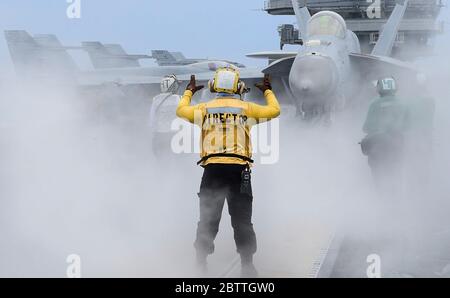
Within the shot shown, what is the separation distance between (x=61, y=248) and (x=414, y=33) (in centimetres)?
4692

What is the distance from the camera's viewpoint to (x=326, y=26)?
496 inches

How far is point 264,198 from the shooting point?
8.99m

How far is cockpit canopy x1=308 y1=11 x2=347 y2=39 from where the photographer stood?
12.5 metres

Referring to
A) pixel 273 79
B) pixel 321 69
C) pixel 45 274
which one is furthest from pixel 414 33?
pixel 45 274

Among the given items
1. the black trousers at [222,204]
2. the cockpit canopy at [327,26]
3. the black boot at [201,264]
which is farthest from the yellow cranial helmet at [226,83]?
the cockpit canopy at [327,26]

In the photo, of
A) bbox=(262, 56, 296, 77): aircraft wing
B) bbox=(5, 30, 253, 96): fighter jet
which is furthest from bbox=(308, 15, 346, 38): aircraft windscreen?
bbox=(5, 30, 253, 96): fighter jet

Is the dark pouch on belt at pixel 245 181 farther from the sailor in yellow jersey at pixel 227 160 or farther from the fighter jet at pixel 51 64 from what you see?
the fighter jet at pixel 51 64

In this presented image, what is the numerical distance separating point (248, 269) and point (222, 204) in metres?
0.59

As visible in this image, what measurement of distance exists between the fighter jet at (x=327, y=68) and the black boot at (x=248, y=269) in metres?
5.73

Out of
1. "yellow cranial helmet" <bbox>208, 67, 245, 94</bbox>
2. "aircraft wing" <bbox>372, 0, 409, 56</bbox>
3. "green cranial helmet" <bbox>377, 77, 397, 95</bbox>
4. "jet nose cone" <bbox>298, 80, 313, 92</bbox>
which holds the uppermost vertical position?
"aircraft wing" <bbox>372, 0, 409, 56</bbox>

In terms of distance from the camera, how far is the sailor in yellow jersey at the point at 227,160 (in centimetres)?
540

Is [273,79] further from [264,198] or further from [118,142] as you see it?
[264,198]

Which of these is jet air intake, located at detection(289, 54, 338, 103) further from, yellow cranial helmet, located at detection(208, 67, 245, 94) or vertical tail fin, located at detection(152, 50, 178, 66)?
vertical tail fin, located at detection(152, 50, 178, 66)

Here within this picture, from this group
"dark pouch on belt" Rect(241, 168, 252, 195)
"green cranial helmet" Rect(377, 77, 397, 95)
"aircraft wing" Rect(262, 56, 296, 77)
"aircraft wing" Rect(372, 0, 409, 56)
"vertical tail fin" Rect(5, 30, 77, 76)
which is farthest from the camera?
"vertical tail fin" Rect(5, 30, 77, 76)
